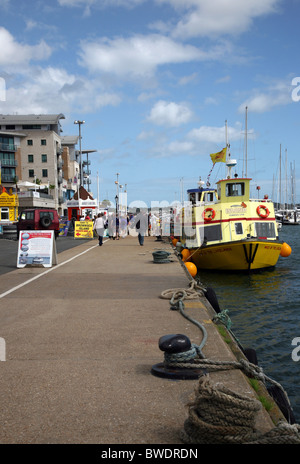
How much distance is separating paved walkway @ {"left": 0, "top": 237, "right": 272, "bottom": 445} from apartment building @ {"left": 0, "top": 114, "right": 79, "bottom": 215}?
74.2 m

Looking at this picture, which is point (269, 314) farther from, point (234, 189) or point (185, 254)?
point (234, 189)

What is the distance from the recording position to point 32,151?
286ft

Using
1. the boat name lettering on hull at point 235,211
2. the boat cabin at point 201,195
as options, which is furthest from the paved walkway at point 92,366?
the boat cabin at point 201,195

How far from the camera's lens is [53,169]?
87688mm

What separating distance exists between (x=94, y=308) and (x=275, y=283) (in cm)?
1200

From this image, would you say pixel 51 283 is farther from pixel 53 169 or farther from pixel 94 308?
pixel 53 169

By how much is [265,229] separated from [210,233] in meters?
2.54

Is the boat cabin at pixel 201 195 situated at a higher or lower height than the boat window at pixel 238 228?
higher

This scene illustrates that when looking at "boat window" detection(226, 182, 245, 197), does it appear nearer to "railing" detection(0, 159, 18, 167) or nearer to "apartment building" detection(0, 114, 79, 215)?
"apartment building" detection(0, 114, 79, 215)

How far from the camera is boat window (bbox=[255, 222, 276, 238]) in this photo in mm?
21594

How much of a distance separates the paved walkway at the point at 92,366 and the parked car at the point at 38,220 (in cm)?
2236

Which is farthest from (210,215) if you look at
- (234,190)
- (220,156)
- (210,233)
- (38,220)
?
(38,220)

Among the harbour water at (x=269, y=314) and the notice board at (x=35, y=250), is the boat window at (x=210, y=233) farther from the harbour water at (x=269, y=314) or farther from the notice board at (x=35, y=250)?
the notice board at (x=35, y=250)

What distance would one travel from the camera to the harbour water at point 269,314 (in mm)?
8875
